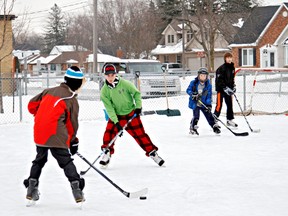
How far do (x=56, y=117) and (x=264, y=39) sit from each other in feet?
132

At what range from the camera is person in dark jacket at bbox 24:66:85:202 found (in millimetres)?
5465

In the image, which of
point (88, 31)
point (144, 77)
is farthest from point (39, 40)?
point (144, 77)

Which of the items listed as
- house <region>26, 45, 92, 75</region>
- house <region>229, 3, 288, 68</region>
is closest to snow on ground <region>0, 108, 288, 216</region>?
house <region>229, 3, 288, 68</region>

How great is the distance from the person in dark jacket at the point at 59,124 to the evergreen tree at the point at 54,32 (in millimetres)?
92807

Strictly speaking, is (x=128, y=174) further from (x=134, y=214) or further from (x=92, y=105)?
(x=92, y=105)

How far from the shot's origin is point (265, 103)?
19.0 meters

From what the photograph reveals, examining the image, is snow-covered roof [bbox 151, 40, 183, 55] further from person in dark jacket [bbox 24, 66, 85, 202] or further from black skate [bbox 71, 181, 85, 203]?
black skate [bbox 71, 181, 85, 203]

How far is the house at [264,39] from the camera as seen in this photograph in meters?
43.2

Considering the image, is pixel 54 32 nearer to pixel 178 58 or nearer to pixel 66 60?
pixel 66 60

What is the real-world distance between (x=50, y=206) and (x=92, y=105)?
13.8 meters

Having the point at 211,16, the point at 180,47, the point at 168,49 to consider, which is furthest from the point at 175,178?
the point at 168,49

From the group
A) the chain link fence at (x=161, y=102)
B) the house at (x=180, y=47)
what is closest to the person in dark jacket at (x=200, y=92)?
the chain link fence at (x=161, y=102)

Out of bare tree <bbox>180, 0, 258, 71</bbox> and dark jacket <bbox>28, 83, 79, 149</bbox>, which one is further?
bare tree <bbox>180, 0, 258, 71</bbox>

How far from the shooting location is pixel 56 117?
5.44 meters
